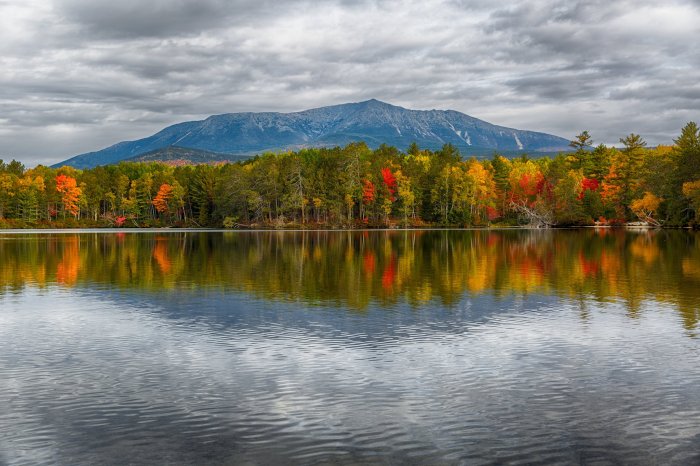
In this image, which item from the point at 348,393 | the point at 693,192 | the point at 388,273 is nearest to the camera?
the point at 348,393

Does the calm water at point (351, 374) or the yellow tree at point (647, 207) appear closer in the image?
the calm water at point (351, 374)

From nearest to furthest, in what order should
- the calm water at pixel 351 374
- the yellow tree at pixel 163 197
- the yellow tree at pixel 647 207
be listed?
the calm water at pixel 351 374 → the yellow tree at pixel 647 207 → the yellow tree at pixel 163 197

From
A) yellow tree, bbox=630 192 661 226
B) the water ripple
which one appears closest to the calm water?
the water ripple

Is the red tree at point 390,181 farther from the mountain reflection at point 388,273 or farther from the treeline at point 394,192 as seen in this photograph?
the mountain reflection at point 388,273

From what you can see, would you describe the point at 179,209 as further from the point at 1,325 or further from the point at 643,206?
the point at 1,325

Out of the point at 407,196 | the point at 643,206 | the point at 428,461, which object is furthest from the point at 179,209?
the point at 428,461

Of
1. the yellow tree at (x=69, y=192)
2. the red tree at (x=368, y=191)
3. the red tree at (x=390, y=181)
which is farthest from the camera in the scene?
the yellow tree at (x=69, y=192)

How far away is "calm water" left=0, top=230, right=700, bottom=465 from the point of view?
1346cm

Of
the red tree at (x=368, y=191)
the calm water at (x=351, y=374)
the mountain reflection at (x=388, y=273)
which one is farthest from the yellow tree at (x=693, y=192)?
the calm water at (x=351, y=374)

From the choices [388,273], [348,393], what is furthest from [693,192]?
[348,393]

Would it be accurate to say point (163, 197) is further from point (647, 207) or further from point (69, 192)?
point (647, 207)

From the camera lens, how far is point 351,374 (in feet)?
61.8

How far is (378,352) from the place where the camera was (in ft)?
70.9

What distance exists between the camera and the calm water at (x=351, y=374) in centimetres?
1346
